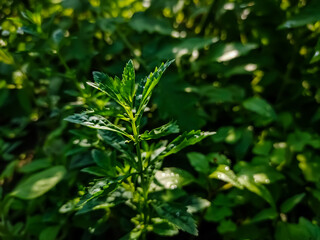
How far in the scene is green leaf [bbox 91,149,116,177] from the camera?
1.02 m

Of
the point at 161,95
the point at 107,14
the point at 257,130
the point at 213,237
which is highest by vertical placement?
the point at 107,14

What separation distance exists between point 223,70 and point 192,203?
0.91 metres

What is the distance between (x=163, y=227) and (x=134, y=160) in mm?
290

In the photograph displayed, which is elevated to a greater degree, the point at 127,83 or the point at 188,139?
the point at 127,83

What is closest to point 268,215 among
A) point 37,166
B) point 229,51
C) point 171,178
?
point 171,178

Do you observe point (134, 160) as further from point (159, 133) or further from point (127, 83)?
point (127, 83)

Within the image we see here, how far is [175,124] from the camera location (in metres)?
0.98

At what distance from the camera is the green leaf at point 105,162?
102cm

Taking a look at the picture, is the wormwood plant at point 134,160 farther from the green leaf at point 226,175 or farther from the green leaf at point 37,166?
the green leaf at point 37,166

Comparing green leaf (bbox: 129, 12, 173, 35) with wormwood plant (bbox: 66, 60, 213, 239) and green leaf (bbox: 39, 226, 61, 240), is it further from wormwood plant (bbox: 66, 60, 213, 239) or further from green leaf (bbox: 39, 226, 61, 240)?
green leaf (bbox: 39, 226, 61, 240)

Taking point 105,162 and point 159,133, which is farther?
point 105,162

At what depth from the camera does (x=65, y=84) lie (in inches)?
74.9

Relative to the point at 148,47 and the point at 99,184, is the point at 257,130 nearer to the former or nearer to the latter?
the point at 148,47

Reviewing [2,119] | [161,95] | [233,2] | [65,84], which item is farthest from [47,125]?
[233,2]
